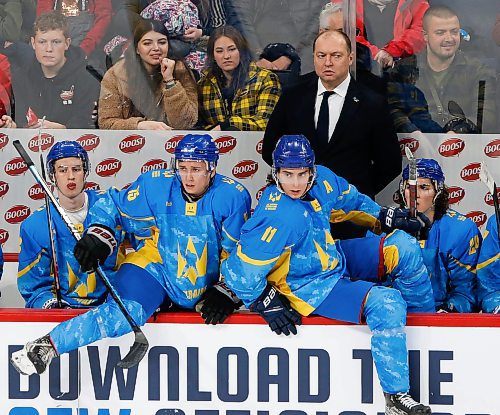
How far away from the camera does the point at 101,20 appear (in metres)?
5.88

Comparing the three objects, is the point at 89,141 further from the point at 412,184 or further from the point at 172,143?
the point at 412,184

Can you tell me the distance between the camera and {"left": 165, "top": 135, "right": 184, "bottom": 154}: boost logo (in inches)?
233

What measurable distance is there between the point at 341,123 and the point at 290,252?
3.86 ft

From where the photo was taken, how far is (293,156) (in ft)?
13.5

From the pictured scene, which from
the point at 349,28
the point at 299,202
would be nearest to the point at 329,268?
the point at 299,202

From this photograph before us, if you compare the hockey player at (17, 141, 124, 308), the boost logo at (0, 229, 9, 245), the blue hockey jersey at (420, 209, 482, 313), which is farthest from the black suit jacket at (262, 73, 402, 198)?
the boost logo at (0, 229, 9, 245)

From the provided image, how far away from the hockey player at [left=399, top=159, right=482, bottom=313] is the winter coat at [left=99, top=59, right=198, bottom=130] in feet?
5.31

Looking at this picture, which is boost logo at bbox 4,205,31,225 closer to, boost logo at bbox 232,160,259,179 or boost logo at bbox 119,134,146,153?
boost logo at bbox 119,134,146,153

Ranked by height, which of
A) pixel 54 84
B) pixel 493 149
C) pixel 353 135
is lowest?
pixel 493 149

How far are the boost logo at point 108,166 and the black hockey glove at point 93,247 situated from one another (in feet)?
5.73

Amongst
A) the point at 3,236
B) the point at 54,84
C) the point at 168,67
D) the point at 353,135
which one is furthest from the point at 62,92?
the point at 353,135

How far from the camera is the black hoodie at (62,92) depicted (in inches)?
233

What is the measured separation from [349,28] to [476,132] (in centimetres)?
94

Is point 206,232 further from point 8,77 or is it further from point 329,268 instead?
point 8,77
